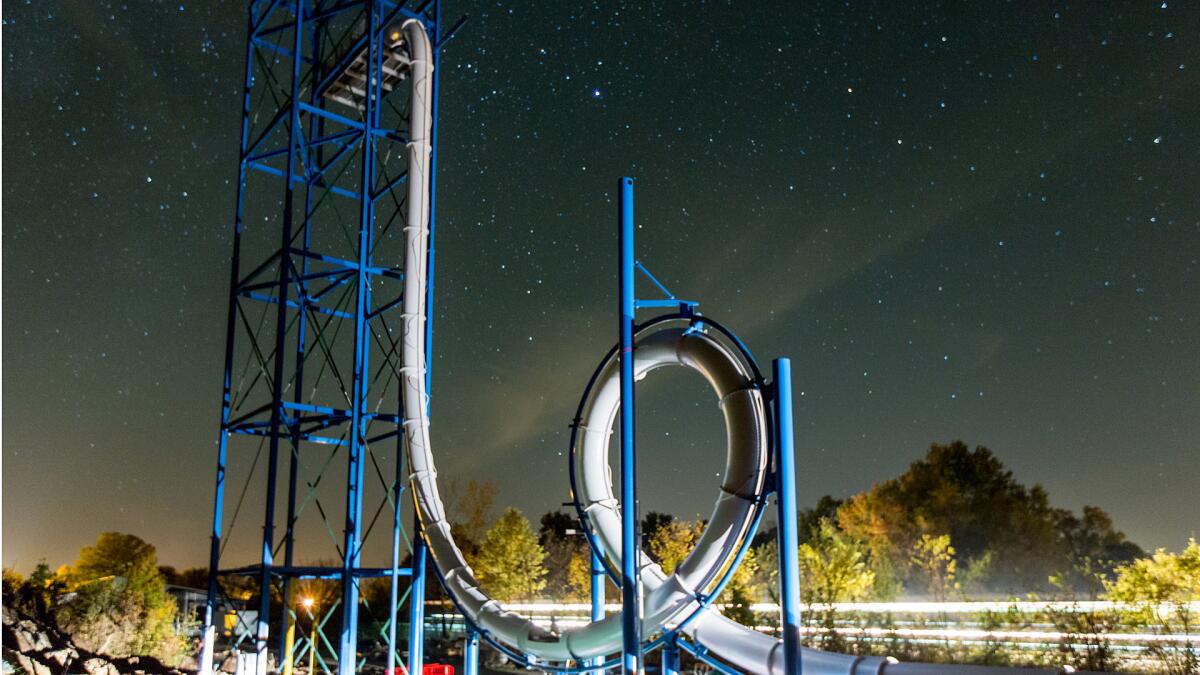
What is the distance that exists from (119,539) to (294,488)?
77.0 metres

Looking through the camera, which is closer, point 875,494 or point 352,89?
point 352,89

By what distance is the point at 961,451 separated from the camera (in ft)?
202

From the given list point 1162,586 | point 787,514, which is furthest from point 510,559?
point 787,514

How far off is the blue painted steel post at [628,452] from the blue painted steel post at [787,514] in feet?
6.42

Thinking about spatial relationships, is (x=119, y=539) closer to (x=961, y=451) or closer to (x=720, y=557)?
(x=961, y=451)

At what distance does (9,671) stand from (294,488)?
468 inches

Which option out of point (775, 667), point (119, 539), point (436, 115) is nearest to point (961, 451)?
point (436, 115)

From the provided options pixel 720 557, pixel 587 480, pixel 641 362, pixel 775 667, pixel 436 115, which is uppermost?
pixel 436 115

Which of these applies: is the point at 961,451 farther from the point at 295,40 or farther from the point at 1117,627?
the point at 295,40

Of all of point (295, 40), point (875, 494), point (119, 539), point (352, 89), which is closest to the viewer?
point (295, 40)

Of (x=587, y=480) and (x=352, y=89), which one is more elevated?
(x=352, y=89)

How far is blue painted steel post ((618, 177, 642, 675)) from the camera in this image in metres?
12.9

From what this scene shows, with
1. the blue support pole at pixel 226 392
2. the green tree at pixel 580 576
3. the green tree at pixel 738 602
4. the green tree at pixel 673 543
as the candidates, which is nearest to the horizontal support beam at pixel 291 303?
the blue support pole at pixel 226 392

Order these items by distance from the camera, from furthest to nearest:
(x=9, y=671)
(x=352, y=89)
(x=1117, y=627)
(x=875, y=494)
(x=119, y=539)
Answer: (x=119, y=539) < (x=875, y=494) < (x=1117, y=627) < (x=9, y=671) < (x=352, y=89)
